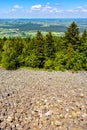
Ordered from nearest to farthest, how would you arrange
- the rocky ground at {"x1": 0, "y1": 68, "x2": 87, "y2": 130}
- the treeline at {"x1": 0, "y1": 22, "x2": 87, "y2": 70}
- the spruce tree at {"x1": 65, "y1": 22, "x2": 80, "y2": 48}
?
the rocky ground at {"x1": 0, "y1": 68, "x2": 87, "y2": 130} → the treeline at {"x1": 0, "y1": 22, "x2": 87, "y2": 70} → the spruce tree at {"x1": 65, "y1": 22, "x2": 80, "y2": 48}

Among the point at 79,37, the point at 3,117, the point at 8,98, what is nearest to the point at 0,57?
the point at 79,37

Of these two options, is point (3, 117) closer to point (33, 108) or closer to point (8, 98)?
point (33, 108)

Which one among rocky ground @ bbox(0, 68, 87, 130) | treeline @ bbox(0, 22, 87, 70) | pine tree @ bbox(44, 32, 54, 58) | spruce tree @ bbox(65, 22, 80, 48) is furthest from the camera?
pine tree @ bbox(44, 32, 54, 58)

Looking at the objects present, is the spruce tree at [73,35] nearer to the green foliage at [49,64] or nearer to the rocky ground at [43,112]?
the green foliage at [49,64]

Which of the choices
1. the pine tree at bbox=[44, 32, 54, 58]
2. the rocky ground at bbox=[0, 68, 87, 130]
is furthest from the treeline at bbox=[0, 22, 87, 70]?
the rocky ground at bbox=[0, 68, 87, 130]

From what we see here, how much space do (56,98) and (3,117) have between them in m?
6.90

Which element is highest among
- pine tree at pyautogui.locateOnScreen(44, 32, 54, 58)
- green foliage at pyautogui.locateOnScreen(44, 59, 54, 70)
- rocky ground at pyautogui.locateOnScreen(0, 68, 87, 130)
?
rocky ground at pyautogui.locateOnScreen(0, 68, 87, 130)

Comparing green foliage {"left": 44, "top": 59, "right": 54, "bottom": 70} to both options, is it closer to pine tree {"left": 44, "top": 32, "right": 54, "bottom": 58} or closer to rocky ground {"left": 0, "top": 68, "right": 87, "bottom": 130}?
pine tree {"left": 44, "top": 32, "right": 54, "bottom": 58}

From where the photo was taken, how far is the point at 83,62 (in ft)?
221

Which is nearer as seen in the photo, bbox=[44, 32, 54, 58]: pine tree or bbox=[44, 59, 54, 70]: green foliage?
bbox=[44, 59, 54, 70]: green foliage

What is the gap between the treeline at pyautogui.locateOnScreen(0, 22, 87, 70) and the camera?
220ft

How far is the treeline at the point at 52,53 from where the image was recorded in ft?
220

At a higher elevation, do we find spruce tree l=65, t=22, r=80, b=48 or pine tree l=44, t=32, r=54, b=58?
spruce tree l=65, t=22, r=80, b=48

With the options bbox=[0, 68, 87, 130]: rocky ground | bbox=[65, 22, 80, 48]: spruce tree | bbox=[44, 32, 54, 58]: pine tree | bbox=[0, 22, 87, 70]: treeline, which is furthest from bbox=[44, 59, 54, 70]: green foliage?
bbox=[0, 68, 87, 130]: rocky ground
